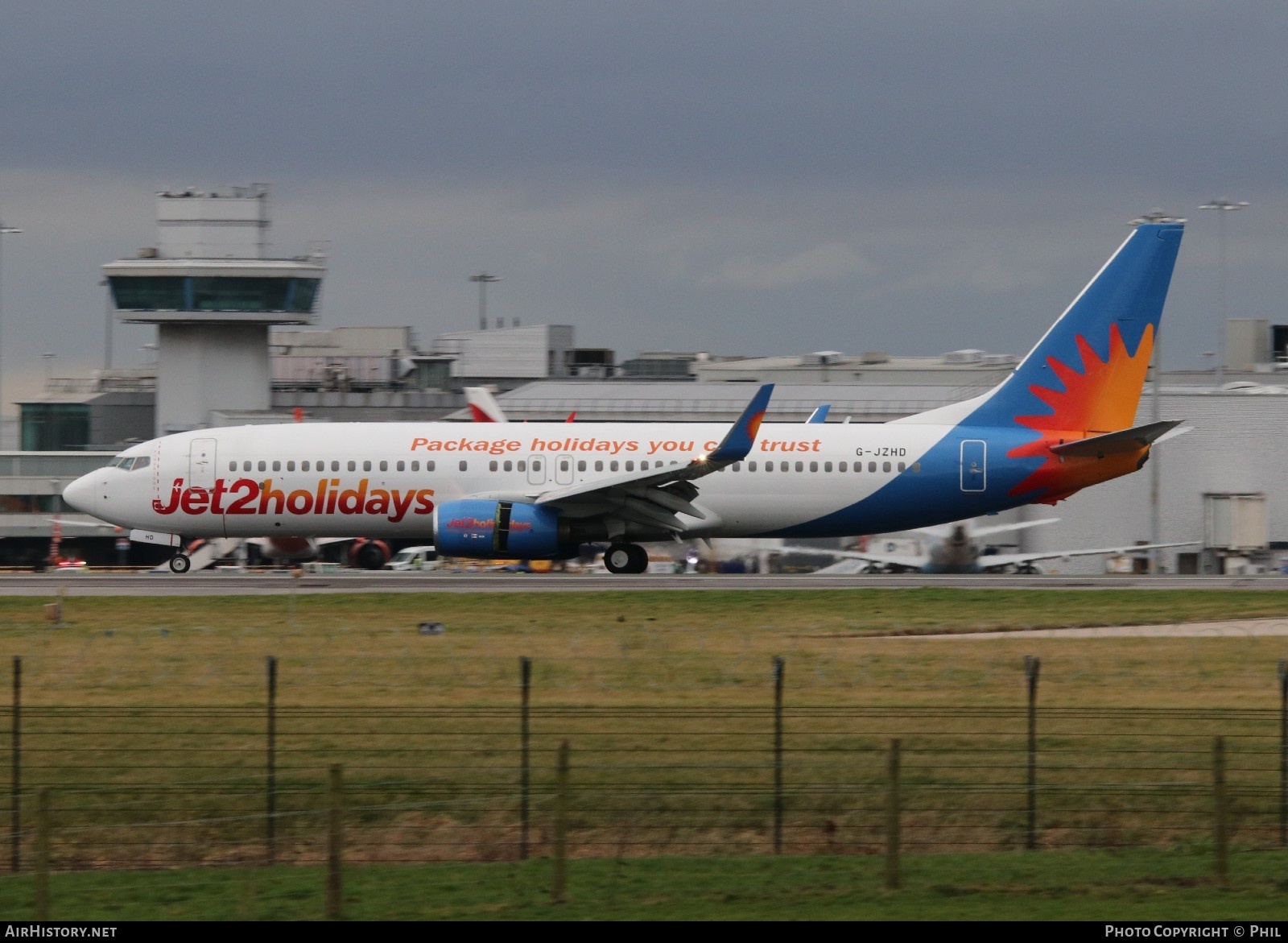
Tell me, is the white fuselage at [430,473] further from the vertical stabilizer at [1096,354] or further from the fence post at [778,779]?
the fence post at [778,779]

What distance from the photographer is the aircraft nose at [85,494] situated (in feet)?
135

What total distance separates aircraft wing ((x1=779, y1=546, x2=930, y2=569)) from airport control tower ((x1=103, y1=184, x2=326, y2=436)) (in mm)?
38016

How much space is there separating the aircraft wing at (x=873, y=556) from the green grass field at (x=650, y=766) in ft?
77.6

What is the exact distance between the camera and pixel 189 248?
267 ft

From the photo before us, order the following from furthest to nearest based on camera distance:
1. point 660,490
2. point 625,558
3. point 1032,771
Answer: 1. point 625,558
2. point 660,490
3. point 1032,771

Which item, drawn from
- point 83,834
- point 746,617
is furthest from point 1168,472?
point 83,834

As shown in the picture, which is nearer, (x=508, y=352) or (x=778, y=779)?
(x=778, y=779)

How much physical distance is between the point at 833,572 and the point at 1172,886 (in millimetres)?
38130

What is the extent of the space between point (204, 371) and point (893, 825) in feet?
235

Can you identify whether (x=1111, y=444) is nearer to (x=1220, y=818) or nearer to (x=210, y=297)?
(x=1220, y=818)

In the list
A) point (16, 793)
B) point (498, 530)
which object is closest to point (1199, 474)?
point (498, 530)

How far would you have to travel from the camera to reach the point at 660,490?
39719 mm

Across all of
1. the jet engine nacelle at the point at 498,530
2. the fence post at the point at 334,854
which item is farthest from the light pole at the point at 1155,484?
the fence post at the point at 334,854
